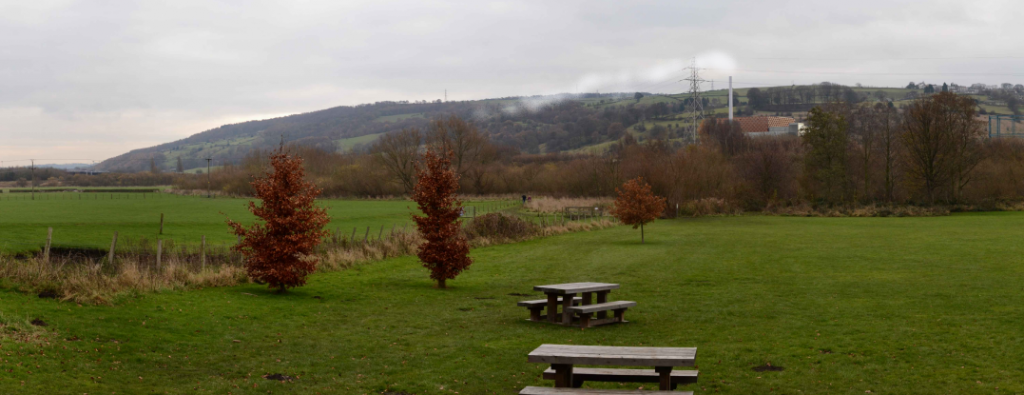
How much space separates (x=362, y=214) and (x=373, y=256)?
38.7 meters

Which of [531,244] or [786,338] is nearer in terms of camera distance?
[786,338]

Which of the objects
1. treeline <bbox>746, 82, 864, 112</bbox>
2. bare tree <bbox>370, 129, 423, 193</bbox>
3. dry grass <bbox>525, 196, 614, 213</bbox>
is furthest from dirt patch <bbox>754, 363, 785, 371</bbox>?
treeline <bbox>746, 82, 864, 112</bbox>

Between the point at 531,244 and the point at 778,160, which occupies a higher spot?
the point at 778,160

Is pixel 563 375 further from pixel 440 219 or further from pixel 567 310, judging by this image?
pixel 440 219

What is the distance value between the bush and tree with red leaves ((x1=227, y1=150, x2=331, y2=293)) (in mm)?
17852

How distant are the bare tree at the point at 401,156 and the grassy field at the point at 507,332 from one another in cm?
7680

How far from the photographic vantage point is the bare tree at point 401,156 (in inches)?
3888

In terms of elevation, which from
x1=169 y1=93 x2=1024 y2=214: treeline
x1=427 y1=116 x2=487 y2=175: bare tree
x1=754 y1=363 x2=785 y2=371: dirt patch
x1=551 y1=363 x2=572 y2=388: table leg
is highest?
x1=427 y1=116 x2=487 y2=175: bare tree

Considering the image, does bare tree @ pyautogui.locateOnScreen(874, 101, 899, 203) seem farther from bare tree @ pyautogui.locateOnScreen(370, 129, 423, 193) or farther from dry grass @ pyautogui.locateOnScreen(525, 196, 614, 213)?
bare tree @ pyautogui.locateOnScreen(370, 129, 423, 193)

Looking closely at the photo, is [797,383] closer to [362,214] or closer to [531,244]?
[531,244]

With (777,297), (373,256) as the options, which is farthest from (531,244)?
(777,297)

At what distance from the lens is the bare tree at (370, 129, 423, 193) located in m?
98.8

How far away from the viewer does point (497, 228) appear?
35844mm

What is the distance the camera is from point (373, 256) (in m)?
25.4
